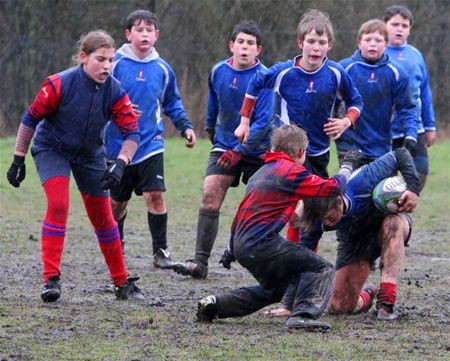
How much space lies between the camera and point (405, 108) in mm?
9109

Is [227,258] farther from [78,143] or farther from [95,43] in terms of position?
[95,43]

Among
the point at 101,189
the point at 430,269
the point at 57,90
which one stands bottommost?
the point at 430,269

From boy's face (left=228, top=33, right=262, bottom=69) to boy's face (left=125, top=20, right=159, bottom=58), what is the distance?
705 mm

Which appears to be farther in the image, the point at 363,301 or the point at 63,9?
the point at 63,9

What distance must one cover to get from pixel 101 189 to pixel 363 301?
1886 mm

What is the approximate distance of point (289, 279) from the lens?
23.3 feet

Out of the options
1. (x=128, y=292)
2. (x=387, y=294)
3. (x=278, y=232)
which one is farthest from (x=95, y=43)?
(x=387, y=294)

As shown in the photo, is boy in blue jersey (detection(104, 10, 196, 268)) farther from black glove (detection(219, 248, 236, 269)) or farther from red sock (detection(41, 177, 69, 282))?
red sock (detection(41, 177, 69, 282))

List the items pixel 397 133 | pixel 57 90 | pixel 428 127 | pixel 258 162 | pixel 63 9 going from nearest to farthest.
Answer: pixel 57 90 < pixel 258 162 < pixel 397 133 < pixel 428 127 < pixel 63 9

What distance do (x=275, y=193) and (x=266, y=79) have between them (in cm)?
180

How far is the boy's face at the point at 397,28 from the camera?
10633 mm

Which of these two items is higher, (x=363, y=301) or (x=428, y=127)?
(x=428, y=127)

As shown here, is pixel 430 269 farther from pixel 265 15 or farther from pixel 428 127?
pixel 265 15

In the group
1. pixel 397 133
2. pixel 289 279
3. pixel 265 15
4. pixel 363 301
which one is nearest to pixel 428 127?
pixel 397 133
